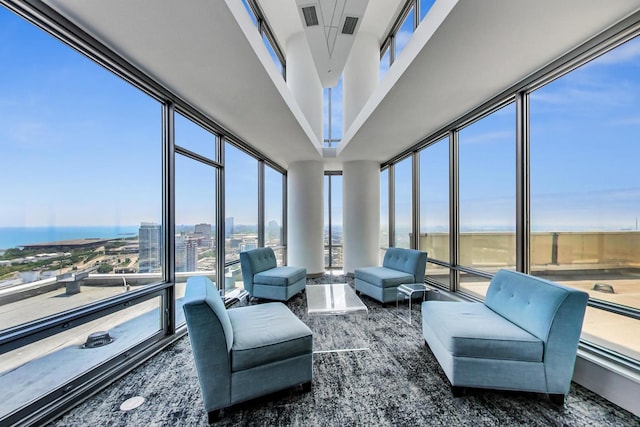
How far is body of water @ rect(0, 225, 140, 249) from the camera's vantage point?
5.68 ft

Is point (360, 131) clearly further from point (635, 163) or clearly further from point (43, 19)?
point (43, 19)

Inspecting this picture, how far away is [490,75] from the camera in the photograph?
8.78ft

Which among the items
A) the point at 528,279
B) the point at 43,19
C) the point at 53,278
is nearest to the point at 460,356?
the point at 528,279

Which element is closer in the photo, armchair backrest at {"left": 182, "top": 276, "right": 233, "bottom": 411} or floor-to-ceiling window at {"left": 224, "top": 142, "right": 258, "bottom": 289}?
armchair backrest at {"left": 182, "top": 276, "right": 233, "bottom": 411}

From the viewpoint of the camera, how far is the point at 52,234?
6.55 ft

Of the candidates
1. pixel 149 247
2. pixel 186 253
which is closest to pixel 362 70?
pixel 186 253

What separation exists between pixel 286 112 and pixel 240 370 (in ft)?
9.65

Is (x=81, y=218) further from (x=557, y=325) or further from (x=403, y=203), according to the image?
(x=403, y=203)

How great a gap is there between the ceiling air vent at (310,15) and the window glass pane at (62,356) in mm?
3161

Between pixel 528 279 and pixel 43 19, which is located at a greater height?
pixel 43 19

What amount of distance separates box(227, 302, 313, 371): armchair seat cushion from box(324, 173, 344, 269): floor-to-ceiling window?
5.04m

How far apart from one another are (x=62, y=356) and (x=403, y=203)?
5.41 metres

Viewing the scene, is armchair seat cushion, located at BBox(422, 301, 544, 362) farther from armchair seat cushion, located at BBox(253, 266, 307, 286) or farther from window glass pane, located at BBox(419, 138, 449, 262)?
armchair seat cushion, located at BBox(253, 266, 307, 286)

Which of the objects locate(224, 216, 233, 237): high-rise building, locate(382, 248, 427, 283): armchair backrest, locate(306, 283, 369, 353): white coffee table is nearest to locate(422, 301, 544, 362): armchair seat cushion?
locate(306, 283, 369, 353): white coffee table
